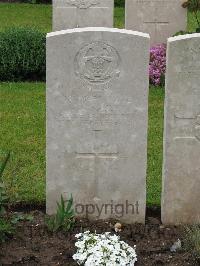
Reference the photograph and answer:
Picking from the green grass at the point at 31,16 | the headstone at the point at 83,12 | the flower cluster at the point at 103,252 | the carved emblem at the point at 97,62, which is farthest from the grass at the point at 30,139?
the green grass at the point at 31,16

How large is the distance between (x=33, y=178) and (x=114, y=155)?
1336 millimetres

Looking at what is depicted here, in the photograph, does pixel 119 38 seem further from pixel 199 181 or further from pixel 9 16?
pixel 9 16

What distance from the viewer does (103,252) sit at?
5.12m

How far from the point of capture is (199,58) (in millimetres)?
5473

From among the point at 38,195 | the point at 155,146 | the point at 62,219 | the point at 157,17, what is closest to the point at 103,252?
the point at 62,219

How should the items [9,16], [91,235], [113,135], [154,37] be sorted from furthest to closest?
[9,16] → [154,37] → [113,135] → [91,235]

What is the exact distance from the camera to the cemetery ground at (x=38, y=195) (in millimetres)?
5340

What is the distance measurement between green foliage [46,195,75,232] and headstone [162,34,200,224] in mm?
693

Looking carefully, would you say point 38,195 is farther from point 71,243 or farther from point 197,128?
point 197,128

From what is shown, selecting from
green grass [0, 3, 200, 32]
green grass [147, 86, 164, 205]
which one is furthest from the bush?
green grass [0, 3, 200, 32]

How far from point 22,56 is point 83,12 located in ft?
6.96

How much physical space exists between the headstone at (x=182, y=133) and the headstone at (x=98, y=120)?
0.17 meters

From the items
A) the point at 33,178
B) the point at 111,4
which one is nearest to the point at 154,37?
the point at 111,4

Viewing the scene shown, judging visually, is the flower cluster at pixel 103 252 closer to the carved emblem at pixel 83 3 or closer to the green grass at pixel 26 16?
the carved emblem at pixel 83 3
